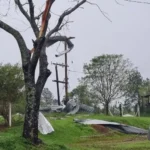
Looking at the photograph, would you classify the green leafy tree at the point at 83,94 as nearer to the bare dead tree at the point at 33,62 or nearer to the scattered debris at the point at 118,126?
the scattered debris at the point at 118,126

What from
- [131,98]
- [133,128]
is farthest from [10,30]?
[131,98]

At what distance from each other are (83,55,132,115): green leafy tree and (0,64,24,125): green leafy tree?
2473cm

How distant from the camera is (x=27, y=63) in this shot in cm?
1263

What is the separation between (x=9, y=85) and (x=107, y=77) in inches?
1033

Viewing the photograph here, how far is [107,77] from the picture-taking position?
158 feet

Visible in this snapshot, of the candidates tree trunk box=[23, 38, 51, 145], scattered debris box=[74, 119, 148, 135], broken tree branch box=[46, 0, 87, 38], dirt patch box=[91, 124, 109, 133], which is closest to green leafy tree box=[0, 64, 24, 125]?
scattered debris box=[74, 119, 148, 135]

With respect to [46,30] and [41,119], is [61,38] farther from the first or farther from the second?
[41,119]

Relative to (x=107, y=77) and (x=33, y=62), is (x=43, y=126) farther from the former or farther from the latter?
(x=107, y=77)

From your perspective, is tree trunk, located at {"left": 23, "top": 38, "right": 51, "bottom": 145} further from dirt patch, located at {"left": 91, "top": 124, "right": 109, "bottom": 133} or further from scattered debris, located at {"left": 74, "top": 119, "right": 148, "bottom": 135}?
scattered debris, located at {"left": 74, "top": 119, "right": 148, "bottom": 135}

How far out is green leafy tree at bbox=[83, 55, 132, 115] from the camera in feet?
157

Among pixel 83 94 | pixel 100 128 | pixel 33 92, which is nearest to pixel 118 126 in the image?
pixel 100 128

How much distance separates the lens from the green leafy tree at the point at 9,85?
2281 cm

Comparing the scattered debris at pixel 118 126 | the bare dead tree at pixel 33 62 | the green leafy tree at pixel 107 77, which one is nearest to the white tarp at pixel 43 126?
the scattered debris at pixel 118 126

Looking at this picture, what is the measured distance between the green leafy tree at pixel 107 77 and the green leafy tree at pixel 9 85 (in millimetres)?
24729
